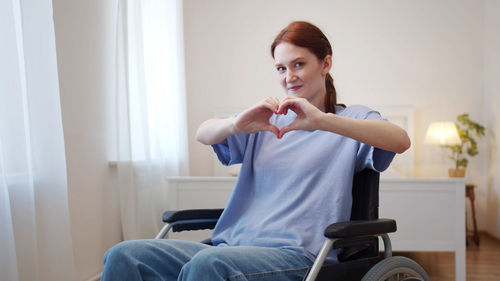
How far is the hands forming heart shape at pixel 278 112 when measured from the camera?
1118 mm

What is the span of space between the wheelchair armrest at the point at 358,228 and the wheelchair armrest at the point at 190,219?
0.49 metres

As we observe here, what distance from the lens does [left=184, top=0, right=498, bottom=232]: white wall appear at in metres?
4.49

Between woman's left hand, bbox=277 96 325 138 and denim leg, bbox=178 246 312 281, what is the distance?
306 millimetres

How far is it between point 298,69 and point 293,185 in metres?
0.32

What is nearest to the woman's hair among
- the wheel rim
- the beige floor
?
the wheel rim

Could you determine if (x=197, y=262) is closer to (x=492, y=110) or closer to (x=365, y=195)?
(x=365, y=195)

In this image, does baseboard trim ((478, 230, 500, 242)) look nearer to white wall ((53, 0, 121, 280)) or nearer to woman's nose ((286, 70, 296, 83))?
white wall ((53, 0, 121, 280))

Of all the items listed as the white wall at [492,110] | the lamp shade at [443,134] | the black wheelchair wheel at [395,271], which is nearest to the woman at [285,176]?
the black wheelchair wheel at [395,271]

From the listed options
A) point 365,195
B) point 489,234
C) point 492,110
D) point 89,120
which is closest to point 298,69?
point 365,195

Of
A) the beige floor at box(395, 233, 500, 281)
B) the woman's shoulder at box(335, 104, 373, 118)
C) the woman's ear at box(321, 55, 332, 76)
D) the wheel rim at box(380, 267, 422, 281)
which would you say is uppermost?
Result: the woman's ear at box(321, 55, 332, 76)

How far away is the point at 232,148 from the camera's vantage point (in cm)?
136

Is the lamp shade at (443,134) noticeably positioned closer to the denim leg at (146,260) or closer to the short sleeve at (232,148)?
the short sleeve at (232,148)

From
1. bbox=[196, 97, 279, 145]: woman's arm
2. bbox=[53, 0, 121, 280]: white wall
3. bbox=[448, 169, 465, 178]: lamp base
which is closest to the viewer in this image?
bbox=[196, 97, 279, 145]: woman's arm

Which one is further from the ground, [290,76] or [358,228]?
[290,76]
